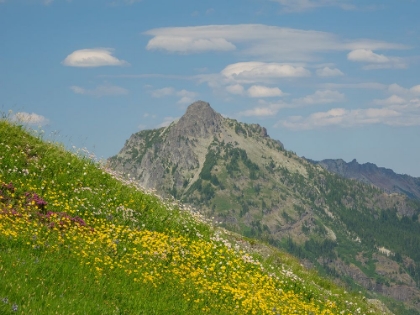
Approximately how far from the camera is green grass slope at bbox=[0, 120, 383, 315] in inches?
502

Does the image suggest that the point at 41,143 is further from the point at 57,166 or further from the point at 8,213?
the point at 8,213

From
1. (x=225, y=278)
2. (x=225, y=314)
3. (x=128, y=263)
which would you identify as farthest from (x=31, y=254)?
(x=225, y=278)

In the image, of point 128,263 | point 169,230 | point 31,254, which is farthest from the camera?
point 169,230

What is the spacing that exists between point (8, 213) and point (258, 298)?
856cm

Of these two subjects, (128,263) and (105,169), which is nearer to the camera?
(128,263)

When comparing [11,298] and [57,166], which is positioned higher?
[57,166]

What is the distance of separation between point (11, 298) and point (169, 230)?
1128 centimetres

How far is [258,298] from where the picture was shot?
16.6 m

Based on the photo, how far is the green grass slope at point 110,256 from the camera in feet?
41.8

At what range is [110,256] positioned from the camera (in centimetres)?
1652

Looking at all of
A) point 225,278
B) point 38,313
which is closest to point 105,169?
point 225,278

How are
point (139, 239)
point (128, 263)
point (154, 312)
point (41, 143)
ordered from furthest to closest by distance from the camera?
point (41, 143) → point (139, 239) → point (128, 263) → point (154, 312)

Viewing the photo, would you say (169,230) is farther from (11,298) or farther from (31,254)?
(11,298)

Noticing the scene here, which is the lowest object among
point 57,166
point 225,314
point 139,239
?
point 225,314
